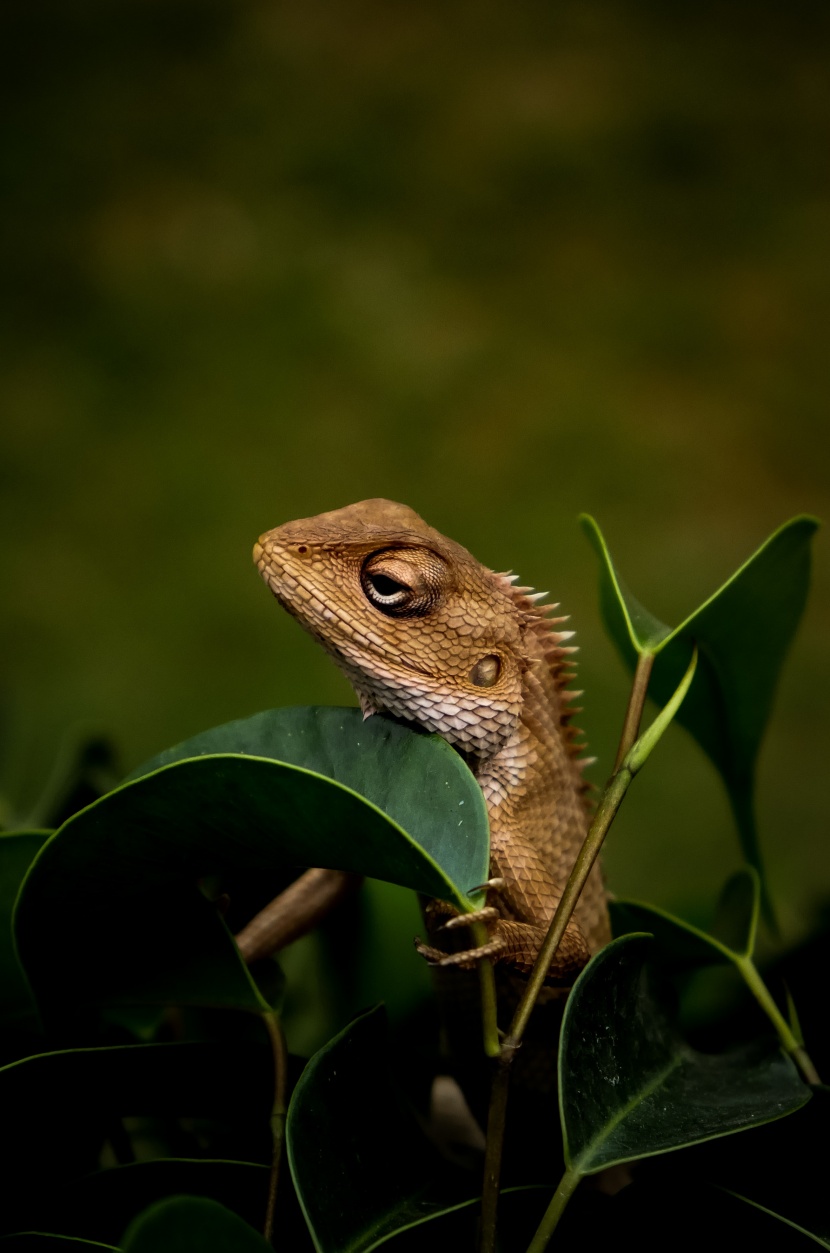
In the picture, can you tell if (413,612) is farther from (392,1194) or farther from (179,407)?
(179,407)

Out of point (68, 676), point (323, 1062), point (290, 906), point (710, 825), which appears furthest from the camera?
point (68, 676)

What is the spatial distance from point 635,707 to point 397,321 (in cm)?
275

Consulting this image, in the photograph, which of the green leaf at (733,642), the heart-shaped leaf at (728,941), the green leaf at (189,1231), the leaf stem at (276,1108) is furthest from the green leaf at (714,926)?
the green leaf at (189,1231)

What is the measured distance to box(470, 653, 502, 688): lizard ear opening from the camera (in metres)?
0.98

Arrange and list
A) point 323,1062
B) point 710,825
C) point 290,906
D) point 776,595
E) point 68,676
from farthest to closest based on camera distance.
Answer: point 68,676 → point 710,825 → point 290,906 → point 776,595 → point 323,1062

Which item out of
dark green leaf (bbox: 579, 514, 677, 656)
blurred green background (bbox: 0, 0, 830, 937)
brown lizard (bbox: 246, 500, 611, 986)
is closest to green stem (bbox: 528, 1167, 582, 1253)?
brown lizard (bbox: 246, 500, 611, 986)

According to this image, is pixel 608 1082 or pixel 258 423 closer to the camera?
pixel 608 1082

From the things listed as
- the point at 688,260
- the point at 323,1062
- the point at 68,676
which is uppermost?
the point at 688,260

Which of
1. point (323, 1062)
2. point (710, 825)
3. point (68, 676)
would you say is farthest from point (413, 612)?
point (68, 676)

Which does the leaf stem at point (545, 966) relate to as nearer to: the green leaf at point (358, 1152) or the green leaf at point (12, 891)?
the green leaf at point (358, 1152)

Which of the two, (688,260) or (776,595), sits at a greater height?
(688,260)

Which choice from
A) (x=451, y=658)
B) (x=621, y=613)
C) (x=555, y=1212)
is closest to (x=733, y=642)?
(x=621, y=613)

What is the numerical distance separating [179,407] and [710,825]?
83.9 inches

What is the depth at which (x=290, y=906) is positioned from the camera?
101 centimetres
